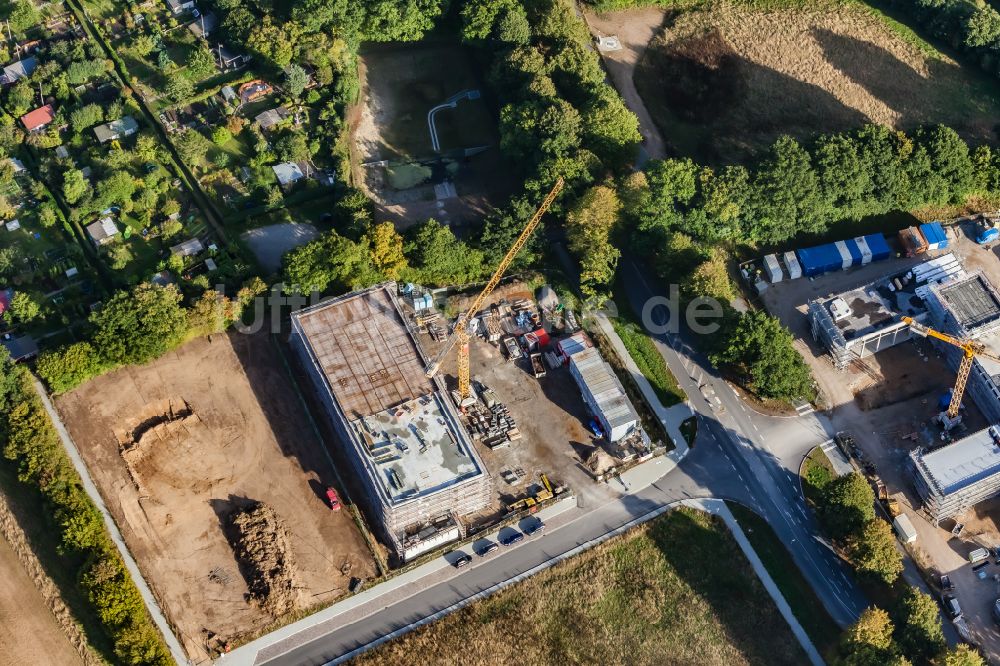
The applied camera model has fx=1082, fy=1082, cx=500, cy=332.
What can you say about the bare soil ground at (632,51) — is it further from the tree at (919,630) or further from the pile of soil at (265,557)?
the pile of soil at (265,557)

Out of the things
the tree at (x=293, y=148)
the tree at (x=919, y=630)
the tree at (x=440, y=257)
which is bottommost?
the tree at (x=919, y=630)

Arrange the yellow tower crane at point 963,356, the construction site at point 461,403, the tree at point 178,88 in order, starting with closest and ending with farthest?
the construction site at point 461,403 < the yellow tower crane at point 963,356 < the tree at point 178,88

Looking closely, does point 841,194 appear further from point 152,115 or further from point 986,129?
point 152,115

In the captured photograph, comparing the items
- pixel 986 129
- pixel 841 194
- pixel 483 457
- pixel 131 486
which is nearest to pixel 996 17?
pixel 986 129

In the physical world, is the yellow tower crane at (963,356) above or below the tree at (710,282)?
below

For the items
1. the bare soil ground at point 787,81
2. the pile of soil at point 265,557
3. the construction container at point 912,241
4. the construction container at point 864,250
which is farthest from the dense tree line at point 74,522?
the construction container at point 912,241
